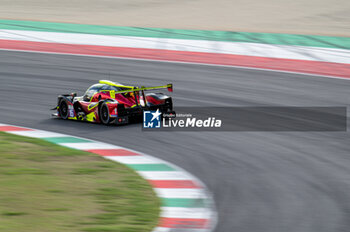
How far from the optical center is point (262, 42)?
71.7 ft

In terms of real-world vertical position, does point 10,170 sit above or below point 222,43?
below

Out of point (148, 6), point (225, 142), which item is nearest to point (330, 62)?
point (225, 142)

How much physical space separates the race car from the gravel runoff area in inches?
564

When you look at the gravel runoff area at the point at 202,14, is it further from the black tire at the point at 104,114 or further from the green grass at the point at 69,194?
the green grass at the point at 69,194

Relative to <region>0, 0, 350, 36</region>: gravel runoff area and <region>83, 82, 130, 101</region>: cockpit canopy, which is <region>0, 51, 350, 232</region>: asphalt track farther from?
<region>0, 0, 350, 36</region>: gravel runoff area

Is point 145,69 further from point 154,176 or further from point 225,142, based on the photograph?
point 154,176

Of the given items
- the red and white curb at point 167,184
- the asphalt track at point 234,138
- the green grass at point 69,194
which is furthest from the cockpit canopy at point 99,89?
the green grass at point 69,194

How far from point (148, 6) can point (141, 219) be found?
28.7 m

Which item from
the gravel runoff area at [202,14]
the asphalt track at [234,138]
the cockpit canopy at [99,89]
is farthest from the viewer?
the gravel runoff area at [202,14]

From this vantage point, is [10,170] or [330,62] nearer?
[10,170]

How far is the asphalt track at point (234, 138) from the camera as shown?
7336 mm

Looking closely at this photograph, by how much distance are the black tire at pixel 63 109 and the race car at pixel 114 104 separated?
8 cm

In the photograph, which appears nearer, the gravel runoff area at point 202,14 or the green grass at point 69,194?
the green grass at point 69,194

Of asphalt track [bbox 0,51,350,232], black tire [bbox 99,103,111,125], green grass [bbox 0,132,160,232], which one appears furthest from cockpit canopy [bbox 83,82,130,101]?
green grass [bbox 0,132,160,232]
